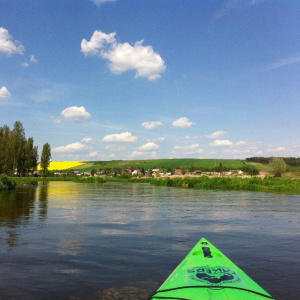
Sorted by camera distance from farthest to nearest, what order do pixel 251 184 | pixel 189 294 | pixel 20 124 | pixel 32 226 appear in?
pixel 20 124 → pixel 251 184 → pixel 32 226 → pixel 189 294

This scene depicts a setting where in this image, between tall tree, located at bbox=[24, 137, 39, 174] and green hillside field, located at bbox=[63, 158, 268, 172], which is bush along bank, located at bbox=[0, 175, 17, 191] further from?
green hillside field, located at bbox=[63, 158, 268, 172]

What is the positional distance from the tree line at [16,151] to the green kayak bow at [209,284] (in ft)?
262

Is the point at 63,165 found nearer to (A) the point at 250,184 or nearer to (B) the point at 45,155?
(B) the point at 45,155

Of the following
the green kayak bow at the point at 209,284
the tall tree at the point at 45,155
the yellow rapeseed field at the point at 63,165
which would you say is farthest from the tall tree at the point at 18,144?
the green kayak bow at the point at 209,284

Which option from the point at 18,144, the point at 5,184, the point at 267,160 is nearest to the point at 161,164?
the point at 267,160

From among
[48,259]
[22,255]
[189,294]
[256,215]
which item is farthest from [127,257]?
[256,215]

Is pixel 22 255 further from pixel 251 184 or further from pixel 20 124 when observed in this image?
pixel 20 124

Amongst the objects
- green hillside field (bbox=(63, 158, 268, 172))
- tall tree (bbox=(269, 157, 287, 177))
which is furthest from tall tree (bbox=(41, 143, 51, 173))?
tall tree (bbox=(269, 157, 287, 177))

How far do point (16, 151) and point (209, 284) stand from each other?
82.6 meters

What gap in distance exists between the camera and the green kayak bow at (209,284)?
183 inches

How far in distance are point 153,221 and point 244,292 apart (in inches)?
497

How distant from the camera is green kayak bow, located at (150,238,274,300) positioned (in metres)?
4.66

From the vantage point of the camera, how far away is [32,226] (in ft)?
48.4

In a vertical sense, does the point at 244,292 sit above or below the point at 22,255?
above
